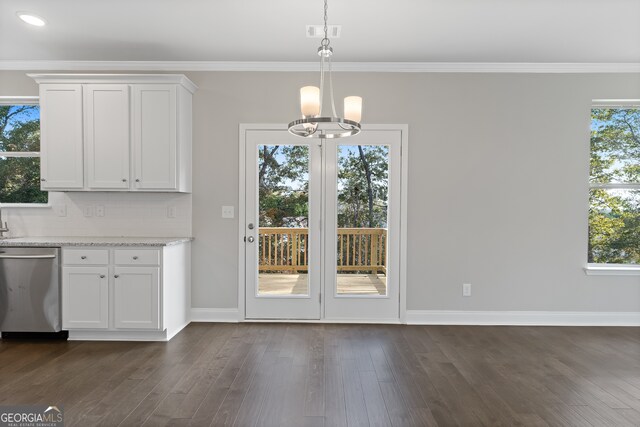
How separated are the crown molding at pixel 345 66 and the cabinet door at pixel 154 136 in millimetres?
496

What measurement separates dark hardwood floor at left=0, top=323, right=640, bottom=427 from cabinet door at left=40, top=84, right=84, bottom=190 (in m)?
1.49

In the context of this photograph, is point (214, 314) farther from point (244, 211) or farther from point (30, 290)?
point (30, 290)

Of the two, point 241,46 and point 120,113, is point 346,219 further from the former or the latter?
point 120,113

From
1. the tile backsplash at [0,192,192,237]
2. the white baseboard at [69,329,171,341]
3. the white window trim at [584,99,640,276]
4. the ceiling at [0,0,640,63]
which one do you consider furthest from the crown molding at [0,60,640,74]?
the white baseboard at [69,329,171,341]

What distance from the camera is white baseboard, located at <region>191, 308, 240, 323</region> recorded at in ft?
13.0

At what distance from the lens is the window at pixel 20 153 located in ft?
13.1

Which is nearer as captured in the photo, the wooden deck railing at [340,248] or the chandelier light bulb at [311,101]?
the chandelier light bulb at [311,101]

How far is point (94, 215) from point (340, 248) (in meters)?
2.55

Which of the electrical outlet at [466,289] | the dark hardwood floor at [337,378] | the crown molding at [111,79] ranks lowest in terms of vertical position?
the dark hardwood floor at [337,378]

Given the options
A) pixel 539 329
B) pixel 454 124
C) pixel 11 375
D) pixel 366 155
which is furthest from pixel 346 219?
pixel 11 375

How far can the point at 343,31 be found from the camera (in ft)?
10.5

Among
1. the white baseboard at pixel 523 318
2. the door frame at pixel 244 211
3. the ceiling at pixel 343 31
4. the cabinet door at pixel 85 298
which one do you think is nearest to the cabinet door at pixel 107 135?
the ceiling at pixel 343 31

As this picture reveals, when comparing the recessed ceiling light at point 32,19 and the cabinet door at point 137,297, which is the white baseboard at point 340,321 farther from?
the recessed ceiling light at point 32,19

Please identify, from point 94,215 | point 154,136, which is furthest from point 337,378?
point 94,215
